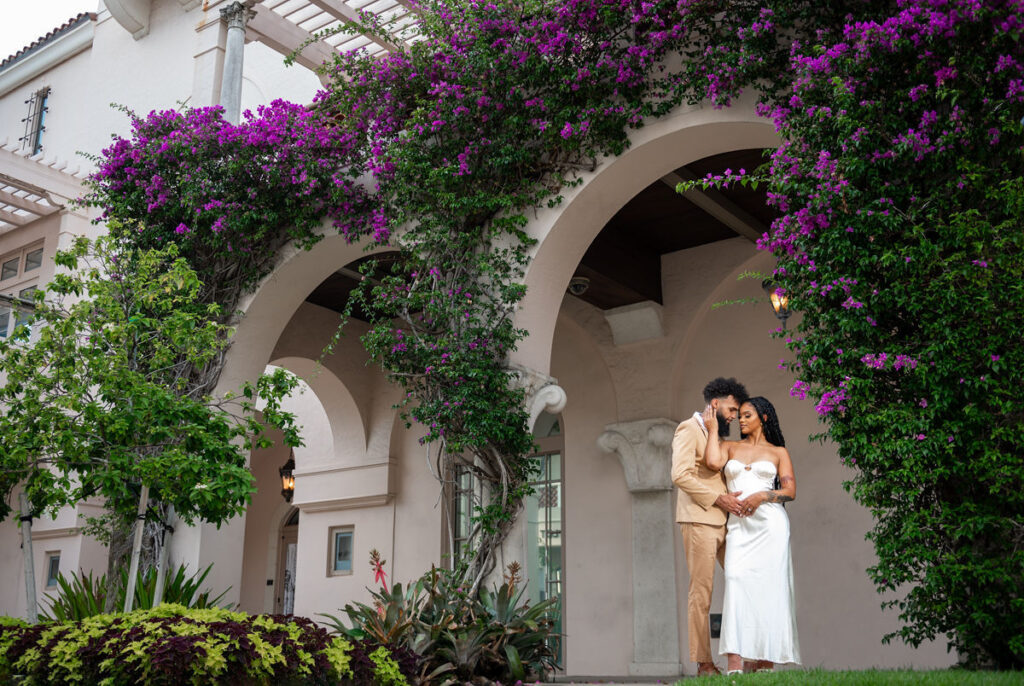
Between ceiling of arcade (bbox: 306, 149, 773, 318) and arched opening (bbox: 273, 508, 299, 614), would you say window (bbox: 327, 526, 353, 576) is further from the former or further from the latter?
ceiling of arcade (bbox: 306, 149, 773, 318)

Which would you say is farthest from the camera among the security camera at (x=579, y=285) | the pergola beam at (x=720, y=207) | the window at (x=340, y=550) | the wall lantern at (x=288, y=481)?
the wall lantern at (x=288, y=481)

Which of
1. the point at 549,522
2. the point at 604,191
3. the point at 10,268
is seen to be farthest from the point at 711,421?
the point at 10,268

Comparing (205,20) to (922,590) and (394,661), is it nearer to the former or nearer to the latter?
(394,661)

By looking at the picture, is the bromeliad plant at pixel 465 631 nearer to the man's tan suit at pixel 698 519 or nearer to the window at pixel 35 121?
the man's tan suit at pixel 698 519

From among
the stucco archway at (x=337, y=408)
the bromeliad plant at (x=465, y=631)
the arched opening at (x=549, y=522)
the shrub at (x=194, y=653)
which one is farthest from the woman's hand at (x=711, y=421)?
the stucco archway at (x=337, y=408)

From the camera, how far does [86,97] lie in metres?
14.8

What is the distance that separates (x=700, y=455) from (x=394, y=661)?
7.39 ft

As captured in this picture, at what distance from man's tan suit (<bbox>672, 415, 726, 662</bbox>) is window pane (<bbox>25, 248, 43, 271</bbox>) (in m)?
11.1

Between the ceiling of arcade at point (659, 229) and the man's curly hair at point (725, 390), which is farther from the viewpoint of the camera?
the ceiling of arcade at point (659, 229)

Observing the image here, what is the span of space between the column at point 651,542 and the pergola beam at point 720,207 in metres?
2.22

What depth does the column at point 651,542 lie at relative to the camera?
9773mm

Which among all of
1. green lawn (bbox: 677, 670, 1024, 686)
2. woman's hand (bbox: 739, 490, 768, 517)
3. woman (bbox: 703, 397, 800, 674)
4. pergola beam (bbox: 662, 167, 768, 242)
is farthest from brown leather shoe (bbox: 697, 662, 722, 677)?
pergola beam (bbox: 662, 167, 768, 242)

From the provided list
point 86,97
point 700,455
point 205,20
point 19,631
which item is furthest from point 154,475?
point 86,97

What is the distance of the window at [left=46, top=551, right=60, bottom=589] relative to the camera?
11.9 m
